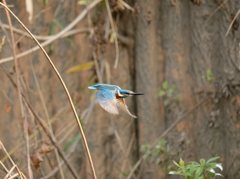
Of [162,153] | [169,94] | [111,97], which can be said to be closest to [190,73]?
[169,94]

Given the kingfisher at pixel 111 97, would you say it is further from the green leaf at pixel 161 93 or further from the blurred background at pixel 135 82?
the green leaf at pixel 161 93

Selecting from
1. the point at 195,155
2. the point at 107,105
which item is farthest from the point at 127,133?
the point at 107,105

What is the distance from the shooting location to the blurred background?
2.14m

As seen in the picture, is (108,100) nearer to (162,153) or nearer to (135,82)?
(162,153)

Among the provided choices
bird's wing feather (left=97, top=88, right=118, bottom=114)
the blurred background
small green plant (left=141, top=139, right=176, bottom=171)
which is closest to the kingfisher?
bird's wing feather (left=97, top=88, right=118, bottom=114)

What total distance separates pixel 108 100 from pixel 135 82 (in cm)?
155

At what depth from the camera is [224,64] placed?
2.12 m

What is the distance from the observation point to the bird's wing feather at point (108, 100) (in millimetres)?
1167

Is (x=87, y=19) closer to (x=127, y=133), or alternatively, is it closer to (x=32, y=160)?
(x=127, y=133)

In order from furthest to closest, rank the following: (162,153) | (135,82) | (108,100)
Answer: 1. (135,82)
2. (162,153)
3. (108,100)

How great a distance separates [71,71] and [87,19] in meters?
0.30

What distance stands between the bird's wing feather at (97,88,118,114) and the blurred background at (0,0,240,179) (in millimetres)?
715

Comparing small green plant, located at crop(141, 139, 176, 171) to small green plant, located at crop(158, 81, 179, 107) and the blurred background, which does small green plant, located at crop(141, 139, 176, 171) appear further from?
small green plant, located at crop(158, 81, 179, 107)

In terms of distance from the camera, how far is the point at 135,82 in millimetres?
2723
